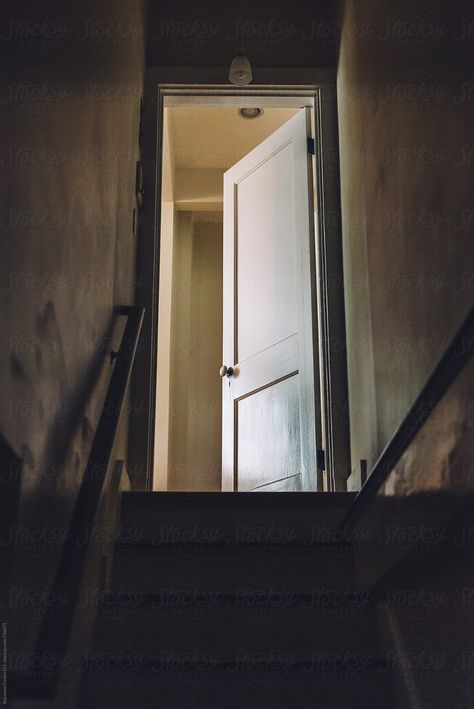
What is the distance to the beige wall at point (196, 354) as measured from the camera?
6676mm

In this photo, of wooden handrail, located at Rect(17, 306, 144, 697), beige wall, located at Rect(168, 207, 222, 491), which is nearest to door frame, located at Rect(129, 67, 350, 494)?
wooden handrail, located at Rect(17, 306, 144, 697)

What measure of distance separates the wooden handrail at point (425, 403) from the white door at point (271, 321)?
149 centimetres

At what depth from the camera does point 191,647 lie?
270 centimetres

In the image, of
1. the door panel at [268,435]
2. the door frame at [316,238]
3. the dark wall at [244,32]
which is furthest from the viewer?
the dark wall at [244,32]

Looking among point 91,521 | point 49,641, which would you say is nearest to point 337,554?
point 91,521

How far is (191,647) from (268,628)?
26 cm

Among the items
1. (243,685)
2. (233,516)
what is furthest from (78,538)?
(233,516)

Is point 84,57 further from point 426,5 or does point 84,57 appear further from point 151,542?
point 151,542

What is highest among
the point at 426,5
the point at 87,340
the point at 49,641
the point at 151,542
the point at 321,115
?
the point at 321,115

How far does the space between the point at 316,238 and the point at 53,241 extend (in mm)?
2404

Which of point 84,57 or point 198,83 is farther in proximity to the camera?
point 198,83

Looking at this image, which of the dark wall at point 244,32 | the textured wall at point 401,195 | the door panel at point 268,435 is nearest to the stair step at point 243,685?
the textured wall at point 401,195

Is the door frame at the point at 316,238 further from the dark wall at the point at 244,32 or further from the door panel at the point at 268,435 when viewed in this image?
the door panel at the point at 268,435

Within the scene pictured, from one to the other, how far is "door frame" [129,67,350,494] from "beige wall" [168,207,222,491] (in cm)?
228
